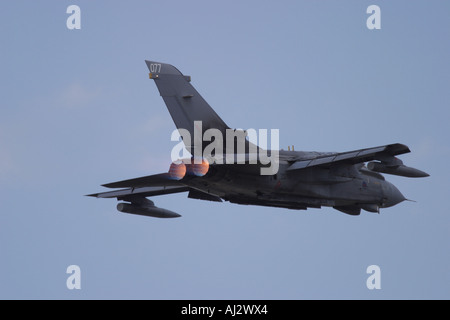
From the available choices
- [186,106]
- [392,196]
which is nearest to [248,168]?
[186,106]

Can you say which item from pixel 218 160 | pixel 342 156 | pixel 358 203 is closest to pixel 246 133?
pixel 218 160

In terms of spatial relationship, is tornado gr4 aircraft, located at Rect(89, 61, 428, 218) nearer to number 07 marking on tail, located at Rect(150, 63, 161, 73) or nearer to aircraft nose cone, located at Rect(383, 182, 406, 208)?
number 07 marking on tail, located at Rect(150, 63, 161, 73)

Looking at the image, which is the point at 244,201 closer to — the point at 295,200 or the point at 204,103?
the point at 295,200

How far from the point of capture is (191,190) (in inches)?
1532

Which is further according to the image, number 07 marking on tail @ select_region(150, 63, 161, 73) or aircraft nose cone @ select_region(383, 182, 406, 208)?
aircraft nose cone @ select_region(383, 182, 406, 208)

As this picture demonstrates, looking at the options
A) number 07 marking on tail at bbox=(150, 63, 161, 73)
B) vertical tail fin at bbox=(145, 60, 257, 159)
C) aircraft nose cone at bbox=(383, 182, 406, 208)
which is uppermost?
number 07 marking on tail at bbox=(150, 63, 161, 73)

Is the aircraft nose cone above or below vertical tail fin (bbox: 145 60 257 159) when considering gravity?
below

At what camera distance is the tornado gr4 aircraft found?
114 feet

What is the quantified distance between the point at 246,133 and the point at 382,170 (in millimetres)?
5956

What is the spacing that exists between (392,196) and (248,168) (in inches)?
355

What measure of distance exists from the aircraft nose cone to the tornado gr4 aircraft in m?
0.79

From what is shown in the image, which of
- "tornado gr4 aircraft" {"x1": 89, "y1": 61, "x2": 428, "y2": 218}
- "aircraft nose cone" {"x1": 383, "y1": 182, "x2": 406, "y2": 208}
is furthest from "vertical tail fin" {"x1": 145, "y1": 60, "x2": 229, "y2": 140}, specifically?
"aircraft nose cone" {"x1": 383, "y1": 182, "x2": 406, "y2": 208}

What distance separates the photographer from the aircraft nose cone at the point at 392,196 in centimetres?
4093

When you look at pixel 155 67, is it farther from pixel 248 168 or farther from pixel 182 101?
pixel 248 168
